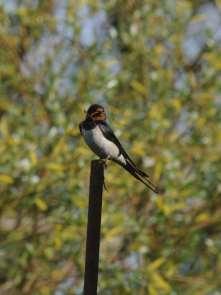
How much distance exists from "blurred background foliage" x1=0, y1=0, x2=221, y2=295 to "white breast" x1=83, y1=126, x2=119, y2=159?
2.28m

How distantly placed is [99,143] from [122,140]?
3035 mm

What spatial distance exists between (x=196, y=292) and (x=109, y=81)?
8.40ft

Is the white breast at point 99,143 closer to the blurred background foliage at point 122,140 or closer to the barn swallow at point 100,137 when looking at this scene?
the barn swallow at point 100,137

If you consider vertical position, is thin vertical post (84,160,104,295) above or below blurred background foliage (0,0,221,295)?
below

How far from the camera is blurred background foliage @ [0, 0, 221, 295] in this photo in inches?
384

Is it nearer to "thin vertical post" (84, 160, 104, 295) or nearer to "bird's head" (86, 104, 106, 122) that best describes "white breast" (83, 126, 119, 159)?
"bird's head" (86, 104, 106, 122)

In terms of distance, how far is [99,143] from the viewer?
279 inches

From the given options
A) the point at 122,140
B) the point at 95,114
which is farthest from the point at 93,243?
the point at 122,140

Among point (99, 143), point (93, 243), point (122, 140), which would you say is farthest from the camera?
point (122, 140)

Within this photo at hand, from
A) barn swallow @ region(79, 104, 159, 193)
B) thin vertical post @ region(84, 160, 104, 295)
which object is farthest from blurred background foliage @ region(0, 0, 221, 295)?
thin vertical post @ region(84, 160, 104, 295)

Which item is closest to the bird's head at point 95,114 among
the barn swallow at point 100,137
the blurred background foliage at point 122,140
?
the barn swallow at point 100,137

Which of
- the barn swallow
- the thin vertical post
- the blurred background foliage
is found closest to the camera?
the thin vertical post

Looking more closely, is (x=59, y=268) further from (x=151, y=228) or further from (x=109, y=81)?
(x=109, y=81)

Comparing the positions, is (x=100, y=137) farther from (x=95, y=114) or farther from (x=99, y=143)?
(x=95, y=114)
